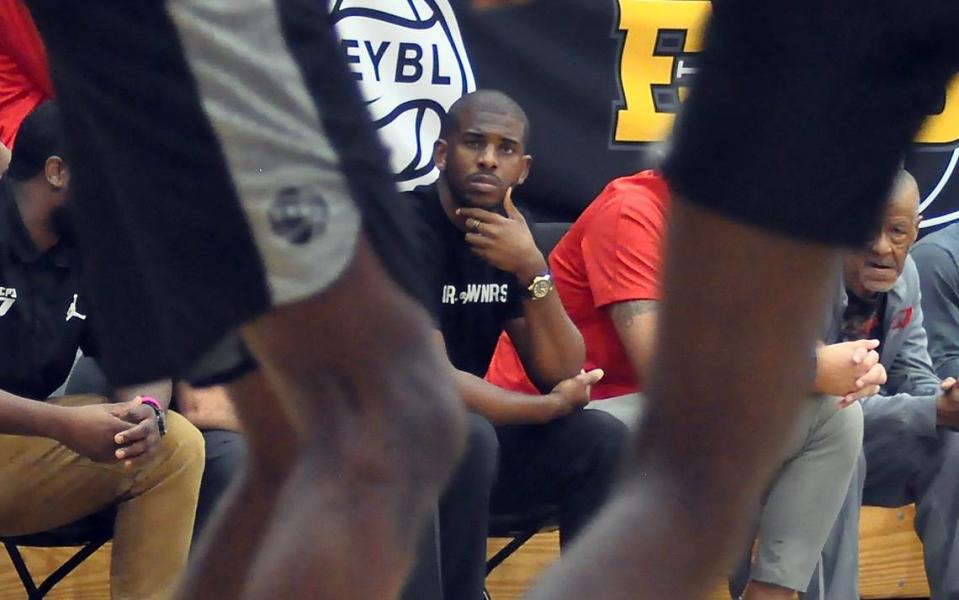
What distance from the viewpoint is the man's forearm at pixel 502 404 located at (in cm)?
350

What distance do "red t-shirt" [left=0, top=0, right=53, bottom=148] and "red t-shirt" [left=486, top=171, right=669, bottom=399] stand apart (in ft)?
4.56

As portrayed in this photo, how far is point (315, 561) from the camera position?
132cm

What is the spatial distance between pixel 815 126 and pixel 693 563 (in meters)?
0.37

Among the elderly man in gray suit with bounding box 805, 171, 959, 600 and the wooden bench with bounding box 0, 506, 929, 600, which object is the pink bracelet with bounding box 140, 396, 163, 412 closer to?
the wooden bench with bounding box 0, 506, 929, 600

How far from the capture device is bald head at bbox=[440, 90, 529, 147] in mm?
3793

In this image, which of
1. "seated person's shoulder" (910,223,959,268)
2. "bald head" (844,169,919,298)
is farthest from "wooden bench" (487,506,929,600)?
"seated person's shoulder" (910,223,959,268)

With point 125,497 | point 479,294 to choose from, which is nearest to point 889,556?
point 479,294

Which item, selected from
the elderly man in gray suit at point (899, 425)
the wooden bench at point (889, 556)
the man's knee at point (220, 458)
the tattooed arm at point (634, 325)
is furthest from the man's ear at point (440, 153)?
the wooden bench at point (889, 556)

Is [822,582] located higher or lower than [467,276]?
lower

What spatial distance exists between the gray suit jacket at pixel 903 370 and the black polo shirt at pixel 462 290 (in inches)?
35.0

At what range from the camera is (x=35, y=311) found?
3.29 meters

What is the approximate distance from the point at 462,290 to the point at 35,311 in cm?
98

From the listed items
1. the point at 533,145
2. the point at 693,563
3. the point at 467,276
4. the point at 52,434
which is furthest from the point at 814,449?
the point at 693,563

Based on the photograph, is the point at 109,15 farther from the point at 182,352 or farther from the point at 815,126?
the point at 815,126
